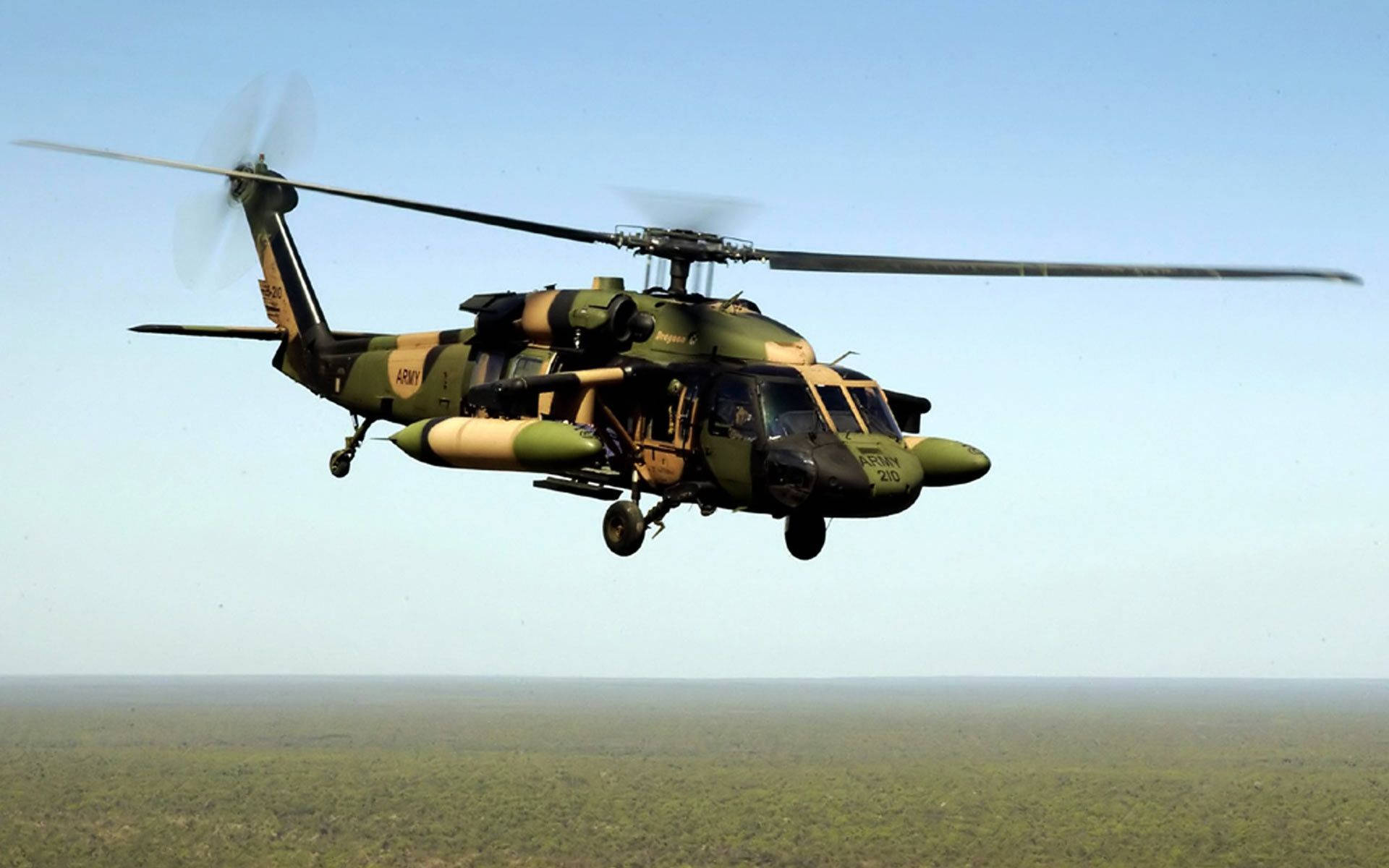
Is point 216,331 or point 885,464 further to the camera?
point 216,331

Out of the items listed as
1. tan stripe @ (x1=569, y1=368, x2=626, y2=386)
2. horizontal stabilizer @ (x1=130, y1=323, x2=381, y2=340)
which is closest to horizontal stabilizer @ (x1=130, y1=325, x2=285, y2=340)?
horizontal stabilizer @ (x1=130, y1=323, x2=381, y2=340)

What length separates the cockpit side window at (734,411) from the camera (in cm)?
2408

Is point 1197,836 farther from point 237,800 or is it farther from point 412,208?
point 412,208

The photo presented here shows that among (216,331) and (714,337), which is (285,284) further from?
(714,337)

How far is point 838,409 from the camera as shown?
80.6 feet

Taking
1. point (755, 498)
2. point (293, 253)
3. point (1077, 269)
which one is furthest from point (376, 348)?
point (1077, 269)

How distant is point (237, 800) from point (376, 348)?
166 m

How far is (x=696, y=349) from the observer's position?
25391 millimetres

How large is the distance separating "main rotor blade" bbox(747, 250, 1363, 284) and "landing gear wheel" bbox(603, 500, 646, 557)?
420 centimetres

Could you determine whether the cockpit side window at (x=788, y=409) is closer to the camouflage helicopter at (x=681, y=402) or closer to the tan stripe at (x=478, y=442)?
the camouflage helicopter at (x=681, y=402)

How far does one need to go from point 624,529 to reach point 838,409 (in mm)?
3517

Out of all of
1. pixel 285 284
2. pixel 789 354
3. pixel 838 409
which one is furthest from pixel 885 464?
pixel 285 284

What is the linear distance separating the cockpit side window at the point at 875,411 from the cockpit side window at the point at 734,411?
5.41 feet

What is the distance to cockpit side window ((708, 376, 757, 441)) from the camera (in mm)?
24078
